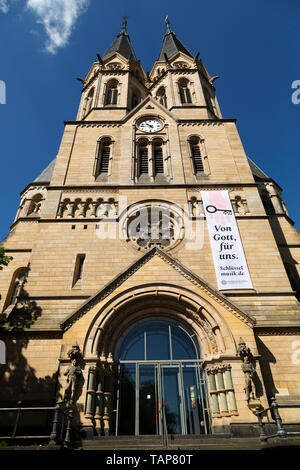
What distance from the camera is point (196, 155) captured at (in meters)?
21.4

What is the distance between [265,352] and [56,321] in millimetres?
8425

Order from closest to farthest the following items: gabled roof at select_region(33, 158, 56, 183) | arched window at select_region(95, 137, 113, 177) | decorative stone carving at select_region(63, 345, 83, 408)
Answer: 1. decorative stone carving at select_region(63, 345, 83, 408)
2. arched window at select_region(95, 137, 113, 177)
3. gabled roof at select_region(33, 158, 56, 183)

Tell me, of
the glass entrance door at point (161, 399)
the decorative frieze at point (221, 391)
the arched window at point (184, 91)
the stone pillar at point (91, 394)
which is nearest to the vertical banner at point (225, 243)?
the decorative frieze at point (221, 391)

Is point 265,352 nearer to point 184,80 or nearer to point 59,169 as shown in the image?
point 59,169

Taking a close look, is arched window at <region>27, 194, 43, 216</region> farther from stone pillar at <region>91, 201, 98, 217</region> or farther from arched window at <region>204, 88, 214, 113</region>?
arched window at <region>204, 88, 214, 113</region>

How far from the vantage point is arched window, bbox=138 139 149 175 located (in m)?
20.9

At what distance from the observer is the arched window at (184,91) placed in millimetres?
27875

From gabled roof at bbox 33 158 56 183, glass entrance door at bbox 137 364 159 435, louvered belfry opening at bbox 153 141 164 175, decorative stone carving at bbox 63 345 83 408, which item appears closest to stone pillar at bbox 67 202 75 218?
louvered belfry opening at bbox 153 141 164 175

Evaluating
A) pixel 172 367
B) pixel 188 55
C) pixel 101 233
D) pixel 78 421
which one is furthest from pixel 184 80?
pixel 78 421

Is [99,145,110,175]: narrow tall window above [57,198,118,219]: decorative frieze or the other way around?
above

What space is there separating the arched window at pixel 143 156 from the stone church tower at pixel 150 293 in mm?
105

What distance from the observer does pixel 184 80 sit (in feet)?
98.3

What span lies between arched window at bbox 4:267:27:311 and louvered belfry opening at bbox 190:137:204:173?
1292 cm

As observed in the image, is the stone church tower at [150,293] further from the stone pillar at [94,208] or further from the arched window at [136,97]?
the arched window at [136,97]
